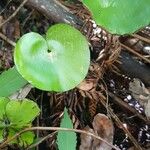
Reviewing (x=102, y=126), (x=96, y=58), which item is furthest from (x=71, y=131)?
(x=96, y=58)

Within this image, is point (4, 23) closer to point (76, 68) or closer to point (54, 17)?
point (54, 17)

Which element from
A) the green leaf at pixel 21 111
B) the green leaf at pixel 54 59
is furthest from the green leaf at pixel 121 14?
the green leaf at pixel 21 111

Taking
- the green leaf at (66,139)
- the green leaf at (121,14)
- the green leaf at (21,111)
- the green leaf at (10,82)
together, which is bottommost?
the green leaf at (66,139)

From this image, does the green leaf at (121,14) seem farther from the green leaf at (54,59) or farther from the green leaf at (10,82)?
the green leaf at (10,82)

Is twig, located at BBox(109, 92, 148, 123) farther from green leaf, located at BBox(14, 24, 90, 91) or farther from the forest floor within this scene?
green leaf, located at BBox(14, 24, 90, 91)

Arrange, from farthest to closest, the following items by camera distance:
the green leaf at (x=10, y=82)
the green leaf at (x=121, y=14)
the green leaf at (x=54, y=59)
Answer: the green leaf at (x=10, y=82) < the green leaf at (x=54, y=59) < the green leaf at (x=121, y=14)

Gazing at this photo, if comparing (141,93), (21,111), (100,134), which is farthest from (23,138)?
(141,93)
